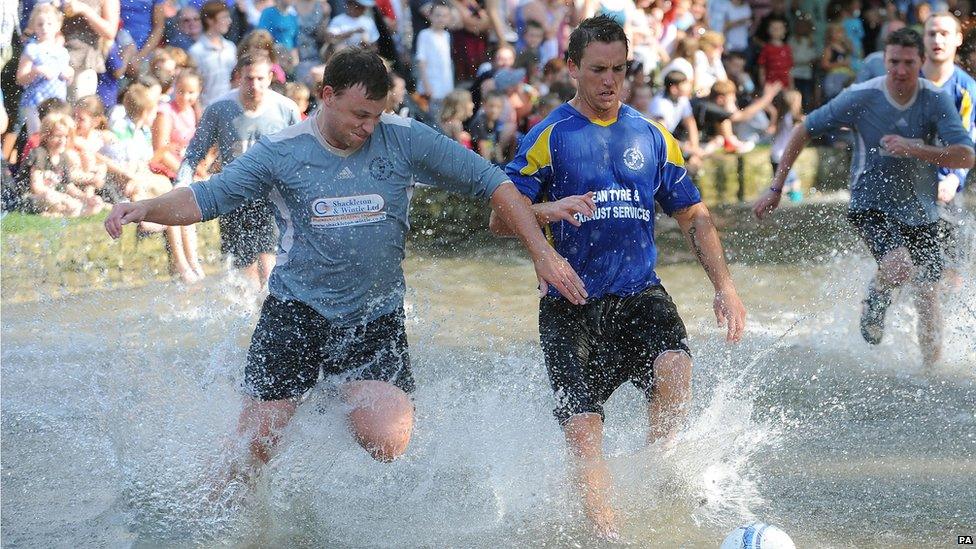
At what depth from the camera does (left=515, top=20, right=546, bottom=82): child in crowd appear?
13.5 meters

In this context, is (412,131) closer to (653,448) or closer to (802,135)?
(653,448)

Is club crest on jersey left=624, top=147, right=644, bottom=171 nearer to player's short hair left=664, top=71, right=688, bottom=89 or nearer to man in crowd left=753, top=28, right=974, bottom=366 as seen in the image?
man in crowd left=753, top=28, right=974, bottom=366

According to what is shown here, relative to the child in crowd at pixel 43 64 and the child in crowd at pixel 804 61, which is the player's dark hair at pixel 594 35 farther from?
the child in crowd at pixel 804 61

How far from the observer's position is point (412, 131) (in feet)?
17.2

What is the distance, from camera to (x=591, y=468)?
17.0 ft

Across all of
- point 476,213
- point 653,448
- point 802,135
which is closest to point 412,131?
point 653,448

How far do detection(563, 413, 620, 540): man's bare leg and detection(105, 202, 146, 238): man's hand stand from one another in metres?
1.78

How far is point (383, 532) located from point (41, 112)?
579cm

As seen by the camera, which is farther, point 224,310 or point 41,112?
point 41,112

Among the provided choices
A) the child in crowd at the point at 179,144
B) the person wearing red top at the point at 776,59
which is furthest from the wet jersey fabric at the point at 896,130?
the person wearing red top at the point at 776,59

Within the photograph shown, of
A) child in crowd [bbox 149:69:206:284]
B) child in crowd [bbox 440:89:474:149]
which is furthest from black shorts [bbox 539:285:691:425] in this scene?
child in crowd [bbox 440:89:474:149]

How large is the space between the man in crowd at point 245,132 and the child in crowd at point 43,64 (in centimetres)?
222

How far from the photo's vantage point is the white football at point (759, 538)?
4.57m

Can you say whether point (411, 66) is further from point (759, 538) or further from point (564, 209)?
point (759, 538)
